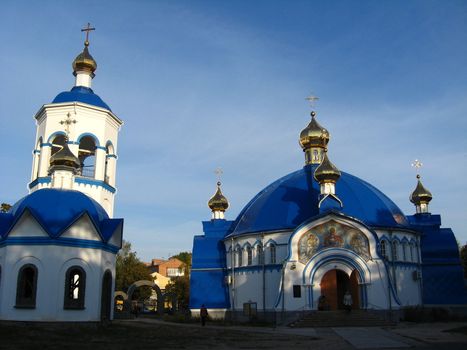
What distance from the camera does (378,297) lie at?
2208 cm

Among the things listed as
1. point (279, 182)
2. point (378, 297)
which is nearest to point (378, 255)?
point (378, 297)

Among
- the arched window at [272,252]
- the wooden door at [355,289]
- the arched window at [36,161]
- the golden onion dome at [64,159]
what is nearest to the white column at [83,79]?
the arched window at [36,161]

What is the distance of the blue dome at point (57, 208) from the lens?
17688 mm

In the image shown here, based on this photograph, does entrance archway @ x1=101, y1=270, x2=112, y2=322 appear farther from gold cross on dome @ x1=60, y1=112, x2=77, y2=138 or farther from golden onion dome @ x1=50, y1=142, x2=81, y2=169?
gold cross on dome @ x1=60, y1=112, x2=77, y2=138

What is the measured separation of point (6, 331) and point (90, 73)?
14.2 metres

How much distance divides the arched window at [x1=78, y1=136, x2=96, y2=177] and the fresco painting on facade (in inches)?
397

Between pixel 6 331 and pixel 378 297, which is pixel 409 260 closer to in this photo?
pixel 378 297

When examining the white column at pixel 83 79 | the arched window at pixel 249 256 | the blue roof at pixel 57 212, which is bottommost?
the arched window at pixel 249 256

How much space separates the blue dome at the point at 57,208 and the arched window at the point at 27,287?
5.01 feet

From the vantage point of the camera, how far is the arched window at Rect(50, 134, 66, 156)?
22.6 m

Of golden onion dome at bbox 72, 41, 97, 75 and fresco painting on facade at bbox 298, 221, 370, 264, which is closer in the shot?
fresco painting on facade at bbox 298, 221, 370, 264

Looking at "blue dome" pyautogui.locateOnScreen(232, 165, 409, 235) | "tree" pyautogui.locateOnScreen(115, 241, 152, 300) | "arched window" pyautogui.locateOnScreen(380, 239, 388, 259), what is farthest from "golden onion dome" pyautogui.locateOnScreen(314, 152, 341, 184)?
"tree" pyautogui.locateOnScreen(115, 241, 152, 300)

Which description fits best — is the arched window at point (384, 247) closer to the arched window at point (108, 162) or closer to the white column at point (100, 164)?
the arched window at point (108, 162)

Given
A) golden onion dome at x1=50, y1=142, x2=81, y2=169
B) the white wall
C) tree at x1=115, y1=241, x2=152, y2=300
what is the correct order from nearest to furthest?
the white wall
golden onion dome at x1=50, y1=142, x2=81, y2=169
tree at x1=115, y1=241, x2=152, y2=300
